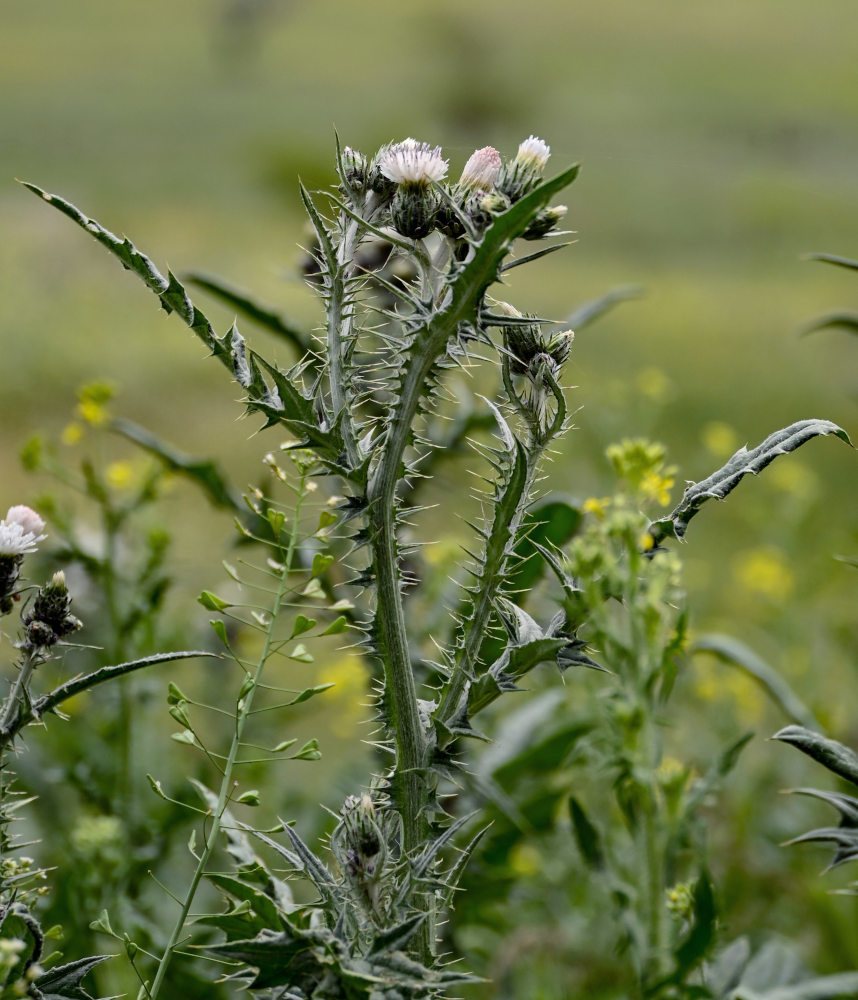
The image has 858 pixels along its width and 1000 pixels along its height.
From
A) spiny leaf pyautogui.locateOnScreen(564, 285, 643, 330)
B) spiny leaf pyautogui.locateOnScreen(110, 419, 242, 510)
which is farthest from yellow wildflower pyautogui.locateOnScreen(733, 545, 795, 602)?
spiny leaf pyautogui.locateOnScreen(110, 419, 242, 510)

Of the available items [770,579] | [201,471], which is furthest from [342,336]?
[770,579]

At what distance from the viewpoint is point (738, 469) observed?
17.8 inches

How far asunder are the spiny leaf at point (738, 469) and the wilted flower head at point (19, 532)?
281mm

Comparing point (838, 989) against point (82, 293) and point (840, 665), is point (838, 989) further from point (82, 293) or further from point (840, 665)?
point (82, 293)

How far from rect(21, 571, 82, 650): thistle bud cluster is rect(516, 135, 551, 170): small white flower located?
26 centimetres

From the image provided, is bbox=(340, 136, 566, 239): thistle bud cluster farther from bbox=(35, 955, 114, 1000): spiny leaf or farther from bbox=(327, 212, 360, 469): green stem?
bbox=(35, 955, 114, 1000): spiny leaf

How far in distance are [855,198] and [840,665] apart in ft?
7.32

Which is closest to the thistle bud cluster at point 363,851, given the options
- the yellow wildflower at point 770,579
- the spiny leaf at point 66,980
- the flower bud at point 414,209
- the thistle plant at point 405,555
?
the thistle plant at point 405,555

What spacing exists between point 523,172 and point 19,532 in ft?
0.88

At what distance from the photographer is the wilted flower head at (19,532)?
437mm

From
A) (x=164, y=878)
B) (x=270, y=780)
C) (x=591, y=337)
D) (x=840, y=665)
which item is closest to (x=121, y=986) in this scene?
(x=164, y=878)

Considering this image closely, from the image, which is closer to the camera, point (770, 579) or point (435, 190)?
point (435, 190)

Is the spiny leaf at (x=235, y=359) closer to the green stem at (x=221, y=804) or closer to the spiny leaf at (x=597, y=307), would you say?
the green stem at (x=221, y=804)

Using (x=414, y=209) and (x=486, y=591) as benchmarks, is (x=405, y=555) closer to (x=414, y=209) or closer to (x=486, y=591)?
(x=486, y=591)
